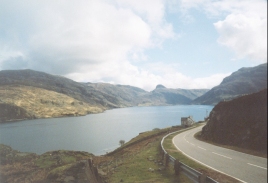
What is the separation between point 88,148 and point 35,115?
134060mm

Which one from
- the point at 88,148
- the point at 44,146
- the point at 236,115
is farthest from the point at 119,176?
the point at 44,146

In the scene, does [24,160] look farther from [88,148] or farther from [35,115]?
[35,115]

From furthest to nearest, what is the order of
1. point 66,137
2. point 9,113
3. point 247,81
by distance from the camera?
point 66,137, point 9,113, point 247,81

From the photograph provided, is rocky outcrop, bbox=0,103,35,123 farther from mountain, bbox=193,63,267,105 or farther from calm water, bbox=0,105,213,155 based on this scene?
mountain, bbox=193,63,267,105

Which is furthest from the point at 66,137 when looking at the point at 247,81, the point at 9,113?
the point at 247,81

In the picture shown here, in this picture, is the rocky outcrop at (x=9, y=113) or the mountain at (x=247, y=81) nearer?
the mountain at (x=247, y=81)

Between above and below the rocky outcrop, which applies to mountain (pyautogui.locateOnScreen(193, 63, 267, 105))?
above

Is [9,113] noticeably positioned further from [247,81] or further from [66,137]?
[247,81]

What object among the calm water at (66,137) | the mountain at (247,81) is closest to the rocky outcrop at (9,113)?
the calm water at (66,137)

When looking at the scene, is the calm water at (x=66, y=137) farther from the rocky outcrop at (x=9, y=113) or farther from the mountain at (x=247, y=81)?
the mountain at (x=247, y=81)

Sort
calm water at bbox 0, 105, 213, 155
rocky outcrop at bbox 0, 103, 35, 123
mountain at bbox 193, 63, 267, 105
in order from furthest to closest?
calm water at bbox 0, 105, 213, 155 → rocky outcrop at bbox 0, 103, 35, 123 → mountain at bbox 193, 63, 267, 105

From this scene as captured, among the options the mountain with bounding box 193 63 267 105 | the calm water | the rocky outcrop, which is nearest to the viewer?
the mountain with bounding box 193 63 267 105

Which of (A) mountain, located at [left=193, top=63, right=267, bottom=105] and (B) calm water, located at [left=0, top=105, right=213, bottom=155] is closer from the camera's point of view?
(A) mountain, located at [left=193, top=63, right=267, bottom=105]

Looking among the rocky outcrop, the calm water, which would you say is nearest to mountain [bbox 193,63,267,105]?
the rocky outcrop
